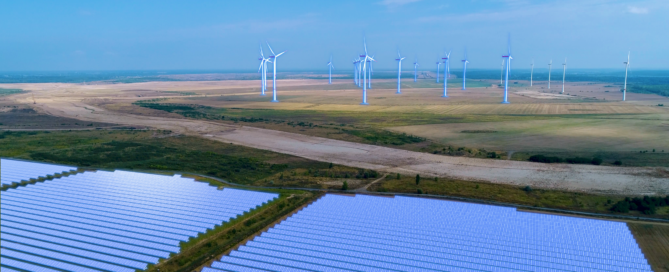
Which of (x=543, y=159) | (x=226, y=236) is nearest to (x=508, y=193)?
(x=543, y=159)

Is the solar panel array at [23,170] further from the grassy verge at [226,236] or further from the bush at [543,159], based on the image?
the bush at [543,159]

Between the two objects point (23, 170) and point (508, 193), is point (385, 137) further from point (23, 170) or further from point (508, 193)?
point (23, 170)

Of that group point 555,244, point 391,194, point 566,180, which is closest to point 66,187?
point 391,194

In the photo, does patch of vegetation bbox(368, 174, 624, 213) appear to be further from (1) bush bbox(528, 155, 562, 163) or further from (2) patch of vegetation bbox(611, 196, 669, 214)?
(1) bush bbox(528, 155, 562, 163)

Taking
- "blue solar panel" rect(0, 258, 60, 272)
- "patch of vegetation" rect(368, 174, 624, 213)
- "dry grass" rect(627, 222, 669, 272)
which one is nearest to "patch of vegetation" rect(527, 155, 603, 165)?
"patch of vegetation" rect(368, 174, 624, 213)

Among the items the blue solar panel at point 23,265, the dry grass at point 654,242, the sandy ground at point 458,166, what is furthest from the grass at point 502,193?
the blue solar panel at point 23,265

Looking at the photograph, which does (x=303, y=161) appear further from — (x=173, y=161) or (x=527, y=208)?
(x=527, y=208)

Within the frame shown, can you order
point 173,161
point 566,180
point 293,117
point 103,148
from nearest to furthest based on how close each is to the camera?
point 566,180
point 173,161
point 103,148
point 293,117
